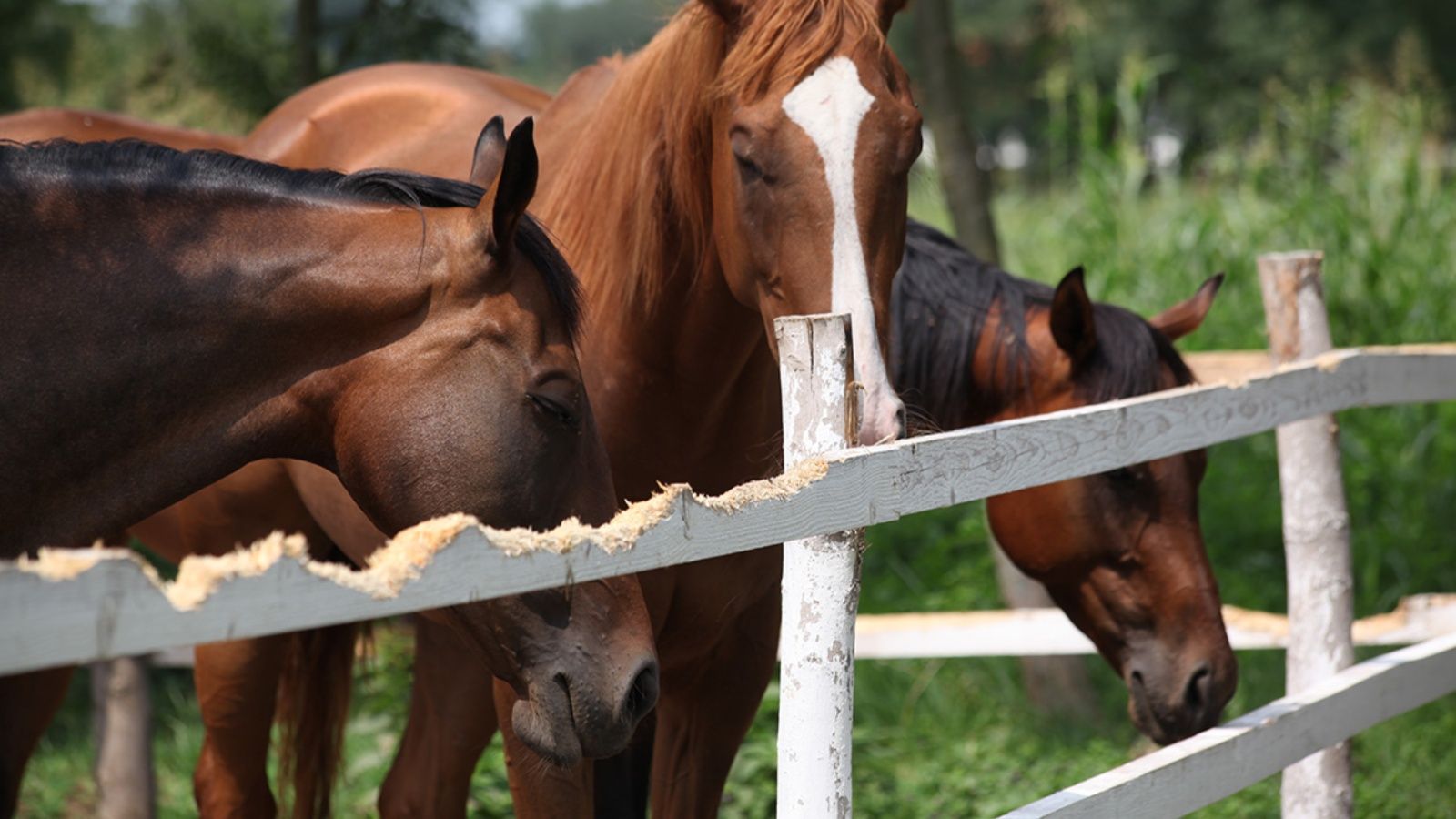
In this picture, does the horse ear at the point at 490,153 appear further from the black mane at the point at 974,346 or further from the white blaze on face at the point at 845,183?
the black mane at the point at 974,346

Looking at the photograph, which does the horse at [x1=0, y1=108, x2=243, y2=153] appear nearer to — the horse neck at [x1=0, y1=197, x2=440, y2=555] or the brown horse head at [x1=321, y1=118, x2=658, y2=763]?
the horse neck at [x1=0, y1=197, x2=440, y2=555]

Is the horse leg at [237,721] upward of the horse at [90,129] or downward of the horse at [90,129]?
downward

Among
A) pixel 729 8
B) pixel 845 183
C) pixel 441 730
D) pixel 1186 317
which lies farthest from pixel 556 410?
pixel 1186 317

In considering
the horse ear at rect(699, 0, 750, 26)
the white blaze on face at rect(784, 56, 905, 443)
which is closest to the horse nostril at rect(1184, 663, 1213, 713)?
the white blaze on face at rect(784, 56, 905, 443)

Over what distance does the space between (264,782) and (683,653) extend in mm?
1537

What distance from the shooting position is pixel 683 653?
3.08m

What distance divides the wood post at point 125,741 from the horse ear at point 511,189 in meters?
3.46

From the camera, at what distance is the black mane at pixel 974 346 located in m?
3.62

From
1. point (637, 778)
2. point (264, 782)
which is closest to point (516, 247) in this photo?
point (637, 778)

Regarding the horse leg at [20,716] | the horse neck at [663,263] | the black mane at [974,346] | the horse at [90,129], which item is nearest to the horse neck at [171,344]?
the horse neck at [663,263]

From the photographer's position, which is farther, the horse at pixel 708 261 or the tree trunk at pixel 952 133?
the tree trunk at pixel 952 133

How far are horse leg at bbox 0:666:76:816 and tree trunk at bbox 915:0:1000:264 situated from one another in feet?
11.4

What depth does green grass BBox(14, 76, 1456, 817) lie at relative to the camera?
488cm

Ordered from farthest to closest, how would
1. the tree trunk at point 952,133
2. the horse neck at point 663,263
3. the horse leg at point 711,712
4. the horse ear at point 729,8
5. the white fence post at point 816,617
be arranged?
the tree trunk at point 952,133, the horse leg at point 711,712, the horse neck at point 663,263, the horse ear at point 729,8, the white fence post at point 816,617
